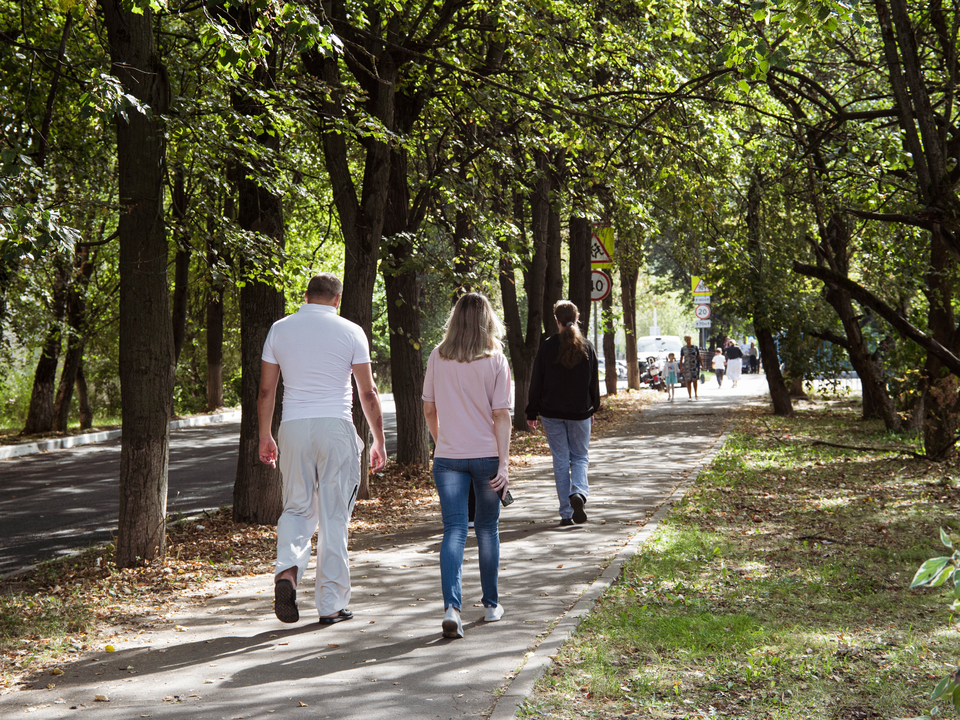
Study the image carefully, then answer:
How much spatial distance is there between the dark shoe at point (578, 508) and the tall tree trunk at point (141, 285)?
12.3 feet

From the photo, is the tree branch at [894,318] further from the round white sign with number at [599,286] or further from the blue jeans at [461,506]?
the round white sign with number at [599,286]

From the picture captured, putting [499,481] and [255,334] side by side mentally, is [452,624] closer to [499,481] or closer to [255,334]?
[499,481]

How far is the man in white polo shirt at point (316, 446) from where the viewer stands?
5406mm

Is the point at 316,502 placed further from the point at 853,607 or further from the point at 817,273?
the point at 817,273

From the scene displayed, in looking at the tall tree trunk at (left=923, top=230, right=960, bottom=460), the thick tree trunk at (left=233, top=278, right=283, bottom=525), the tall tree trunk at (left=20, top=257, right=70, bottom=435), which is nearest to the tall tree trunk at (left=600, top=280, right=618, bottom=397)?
the tall tree trunk at (left=20, top=257, right=70, bottom=435)

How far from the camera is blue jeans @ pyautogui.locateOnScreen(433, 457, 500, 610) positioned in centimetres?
527

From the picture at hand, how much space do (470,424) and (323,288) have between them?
126 centimetres

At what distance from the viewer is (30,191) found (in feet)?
20.6

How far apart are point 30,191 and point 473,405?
348 cm

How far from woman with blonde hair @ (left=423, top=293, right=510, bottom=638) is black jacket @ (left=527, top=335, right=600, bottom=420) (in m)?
3.04

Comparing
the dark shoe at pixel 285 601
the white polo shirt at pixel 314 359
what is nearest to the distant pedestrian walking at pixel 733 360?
the white polo shirt at pixel 314 359

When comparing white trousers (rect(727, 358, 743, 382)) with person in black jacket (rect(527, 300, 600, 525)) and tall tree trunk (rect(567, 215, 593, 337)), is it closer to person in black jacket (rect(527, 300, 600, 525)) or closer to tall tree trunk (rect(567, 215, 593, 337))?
tall tree trunk (rect(567, 215, 593, 337))

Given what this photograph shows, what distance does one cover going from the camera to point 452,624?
16.8 feet

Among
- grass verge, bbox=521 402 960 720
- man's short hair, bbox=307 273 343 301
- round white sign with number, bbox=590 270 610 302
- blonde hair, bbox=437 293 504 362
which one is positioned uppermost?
round white sign with number, bbox=590 270 610 302
